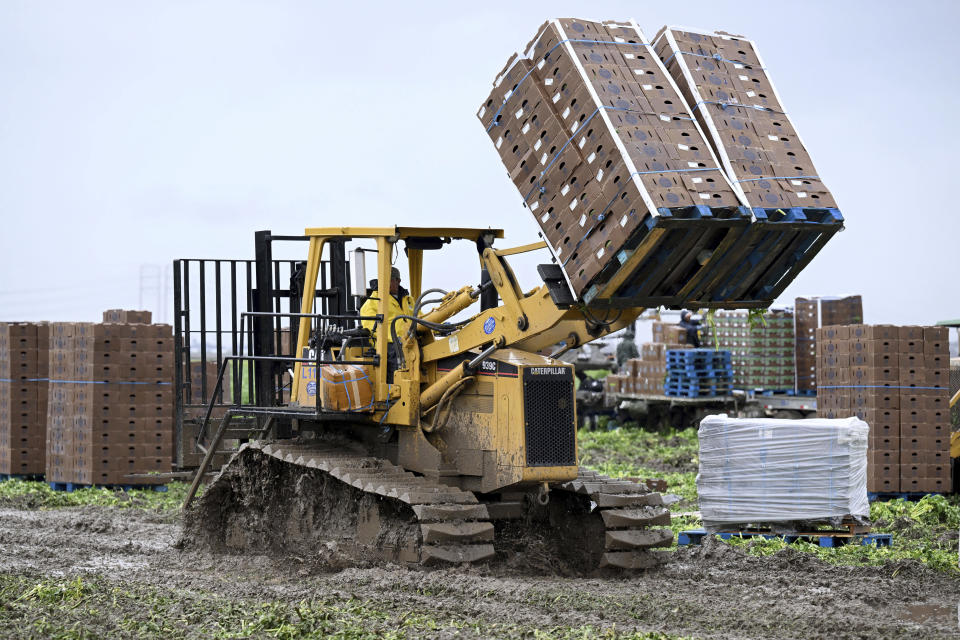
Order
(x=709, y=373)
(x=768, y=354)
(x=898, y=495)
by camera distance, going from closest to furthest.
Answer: (x=898, y=495) → (x=768, y=354) → (x=709, y=373)

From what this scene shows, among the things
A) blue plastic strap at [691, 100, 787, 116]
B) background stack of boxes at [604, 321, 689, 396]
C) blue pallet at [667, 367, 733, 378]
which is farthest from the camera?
background stack of boxes at [604, 321, 689, 396]

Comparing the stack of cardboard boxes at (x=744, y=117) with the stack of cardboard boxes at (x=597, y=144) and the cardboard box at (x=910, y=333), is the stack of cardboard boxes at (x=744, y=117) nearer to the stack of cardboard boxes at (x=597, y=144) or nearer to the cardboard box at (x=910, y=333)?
the stack of cardboard boxes at (x=597, y=144)

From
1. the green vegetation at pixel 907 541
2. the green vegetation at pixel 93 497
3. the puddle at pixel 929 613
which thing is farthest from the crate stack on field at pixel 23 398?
the puddle at pixel 929 613

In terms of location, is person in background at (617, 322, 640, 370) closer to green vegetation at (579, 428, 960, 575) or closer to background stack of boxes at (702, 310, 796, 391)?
background stack of boxes at (702, 310, 796, 391)

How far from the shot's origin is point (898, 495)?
53.6ft

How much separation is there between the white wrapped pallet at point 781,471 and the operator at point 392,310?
3201 mm

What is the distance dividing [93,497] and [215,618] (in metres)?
9.27

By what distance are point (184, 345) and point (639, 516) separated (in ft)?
17.5

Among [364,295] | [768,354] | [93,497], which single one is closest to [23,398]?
[93,497]

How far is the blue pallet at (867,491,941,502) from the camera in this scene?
639 inches

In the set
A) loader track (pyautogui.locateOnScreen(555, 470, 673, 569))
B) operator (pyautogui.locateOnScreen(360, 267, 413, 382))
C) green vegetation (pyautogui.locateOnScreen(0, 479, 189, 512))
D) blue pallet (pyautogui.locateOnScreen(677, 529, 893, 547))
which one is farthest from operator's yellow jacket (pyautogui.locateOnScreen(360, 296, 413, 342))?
green vegetation (pyautogui.locateOnScreen(0, 479, 189, 512))

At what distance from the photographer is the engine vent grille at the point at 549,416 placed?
33.9 ft

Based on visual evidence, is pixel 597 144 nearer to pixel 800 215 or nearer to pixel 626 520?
pixel 800 215

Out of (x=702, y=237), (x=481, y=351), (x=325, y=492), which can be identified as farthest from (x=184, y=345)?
(x=702, y=237)
